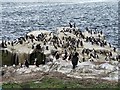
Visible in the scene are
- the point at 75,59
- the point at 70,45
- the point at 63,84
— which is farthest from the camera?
the point at 70,45

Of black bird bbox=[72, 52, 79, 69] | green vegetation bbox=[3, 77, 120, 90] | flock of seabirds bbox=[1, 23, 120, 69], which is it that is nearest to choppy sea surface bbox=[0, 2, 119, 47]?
flock of seabirds bbox=[1, 23, 120, 69]

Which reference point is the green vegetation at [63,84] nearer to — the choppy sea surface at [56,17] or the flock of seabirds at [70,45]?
the flock of seabirds at [70,45]

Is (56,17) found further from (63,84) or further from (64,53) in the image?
(63,84)

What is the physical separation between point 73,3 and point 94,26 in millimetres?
657

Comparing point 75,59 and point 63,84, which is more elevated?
point 75,59

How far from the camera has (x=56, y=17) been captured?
1160cm

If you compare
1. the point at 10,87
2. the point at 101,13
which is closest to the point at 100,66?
the point at 101,13

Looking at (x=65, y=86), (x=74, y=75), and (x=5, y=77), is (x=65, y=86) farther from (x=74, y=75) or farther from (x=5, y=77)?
(x=5, y=77)

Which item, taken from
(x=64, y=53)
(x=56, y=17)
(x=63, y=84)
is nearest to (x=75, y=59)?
(x=64, y=53)

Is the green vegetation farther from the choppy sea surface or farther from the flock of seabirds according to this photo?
the choppy sea surface

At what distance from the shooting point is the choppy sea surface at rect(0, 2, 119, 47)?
11586mm

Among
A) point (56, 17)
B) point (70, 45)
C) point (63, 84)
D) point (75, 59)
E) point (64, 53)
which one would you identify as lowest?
point (63, 84)

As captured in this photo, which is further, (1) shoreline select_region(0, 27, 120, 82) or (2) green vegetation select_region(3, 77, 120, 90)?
(1) shoreline select_region(0, 27, 120, 82)

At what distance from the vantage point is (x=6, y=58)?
1167cm
